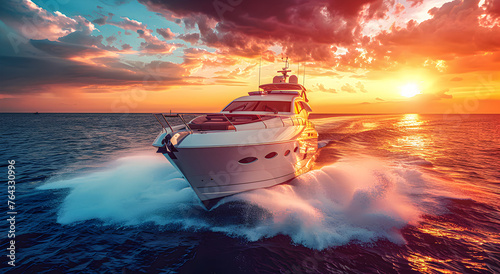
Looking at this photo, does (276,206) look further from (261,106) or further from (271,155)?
(261,106)

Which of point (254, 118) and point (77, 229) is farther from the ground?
point (254, 118)

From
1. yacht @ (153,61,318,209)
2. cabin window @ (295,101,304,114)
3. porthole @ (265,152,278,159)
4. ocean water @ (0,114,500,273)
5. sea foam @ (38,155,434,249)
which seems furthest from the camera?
cabin window @ (295,101,304,114)

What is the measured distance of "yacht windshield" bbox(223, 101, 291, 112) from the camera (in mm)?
8523

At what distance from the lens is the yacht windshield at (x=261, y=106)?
8.52 m

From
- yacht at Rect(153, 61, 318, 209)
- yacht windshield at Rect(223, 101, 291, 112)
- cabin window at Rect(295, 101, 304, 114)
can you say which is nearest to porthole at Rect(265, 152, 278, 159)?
yacht at Rect(153, 61, 318, 209)

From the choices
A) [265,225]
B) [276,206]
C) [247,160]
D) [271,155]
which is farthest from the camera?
[271,155]

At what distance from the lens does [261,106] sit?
340 inches

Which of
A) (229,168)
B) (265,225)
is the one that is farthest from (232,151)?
(265,225)

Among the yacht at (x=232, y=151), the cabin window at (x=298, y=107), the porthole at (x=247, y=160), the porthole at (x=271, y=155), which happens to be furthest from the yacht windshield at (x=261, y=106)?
the porthole at (x=247, y=160)

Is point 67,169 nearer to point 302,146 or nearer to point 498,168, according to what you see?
point 302,146

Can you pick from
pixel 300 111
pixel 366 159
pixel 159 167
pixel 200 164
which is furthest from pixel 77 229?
pixel 366 159

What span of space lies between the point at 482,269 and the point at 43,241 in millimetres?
8258

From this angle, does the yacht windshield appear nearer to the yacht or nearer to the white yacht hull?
the yacht

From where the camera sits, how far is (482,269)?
3916mm
